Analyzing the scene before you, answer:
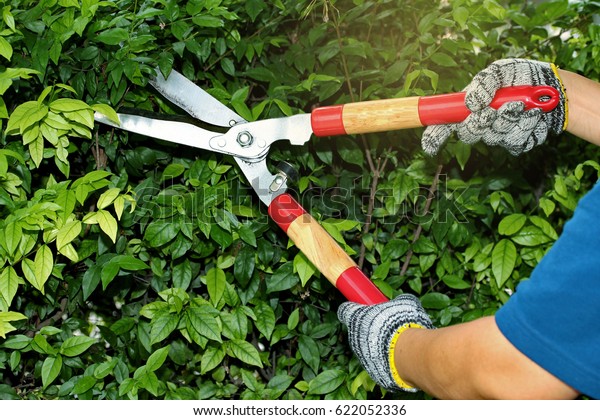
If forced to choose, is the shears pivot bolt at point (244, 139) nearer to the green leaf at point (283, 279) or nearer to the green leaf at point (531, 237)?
the green leaf at point (283, 279)

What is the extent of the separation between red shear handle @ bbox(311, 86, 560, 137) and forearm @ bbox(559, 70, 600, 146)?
13 centimetres

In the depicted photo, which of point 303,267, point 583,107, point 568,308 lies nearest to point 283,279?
point 303,267

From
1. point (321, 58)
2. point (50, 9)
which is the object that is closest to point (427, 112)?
point (321, 58)

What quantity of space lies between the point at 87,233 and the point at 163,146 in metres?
0.31

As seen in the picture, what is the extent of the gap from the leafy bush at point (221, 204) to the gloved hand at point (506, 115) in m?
0.31

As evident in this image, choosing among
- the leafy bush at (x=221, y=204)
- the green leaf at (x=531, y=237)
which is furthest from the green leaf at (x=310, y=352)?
the green leaf at (x=531, y=237)

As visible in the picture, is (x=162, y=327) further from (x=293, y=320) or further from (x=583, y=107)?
(x=583, y=107)

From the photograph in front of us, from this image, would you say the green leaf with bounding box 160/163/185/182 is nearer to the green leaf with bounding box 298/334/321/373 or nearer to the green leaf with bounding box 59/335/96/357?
the green leaf with bounding box 59/335/96/357

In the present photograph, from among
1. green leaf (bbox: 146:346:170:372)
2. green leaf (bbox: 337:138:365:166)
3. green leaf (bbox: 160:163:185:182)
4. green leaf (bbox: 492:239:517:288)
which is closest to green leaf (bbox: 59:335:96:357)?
green leaf (bbox: 146:346:170:372)

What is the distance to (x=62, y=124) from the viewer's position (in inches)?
70.7

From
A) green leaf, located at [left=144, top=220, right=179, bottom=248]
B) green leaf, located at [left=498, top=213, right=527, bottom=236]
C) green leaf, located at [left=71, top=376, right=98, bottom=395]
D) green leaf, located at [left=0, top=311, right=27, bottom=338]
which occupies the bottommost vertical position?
green leaf, located at [left=71, top=376, right=98, bottom=395]

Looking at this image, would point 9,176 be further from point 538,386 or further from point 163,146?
point 538,386

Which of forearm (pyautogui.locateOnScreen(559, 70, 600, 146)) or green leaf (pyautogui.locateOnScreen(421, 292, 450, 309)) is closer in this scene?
forearm (pyautogui.locateOnScreen(559, 70, 600, 146))

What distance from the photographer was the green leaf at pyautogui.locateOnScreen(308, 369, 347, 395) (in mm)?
2092
